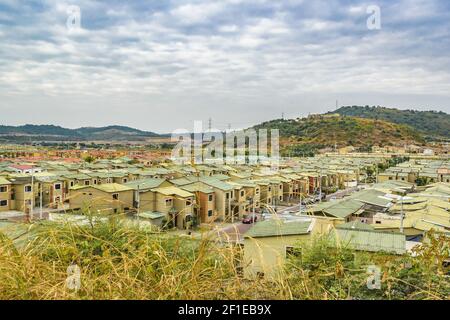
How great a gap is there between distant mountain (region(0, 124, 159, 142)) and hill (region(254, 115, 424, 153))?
21660mm

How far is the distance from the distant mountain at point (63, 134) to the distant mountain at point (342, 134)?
21.6 meters

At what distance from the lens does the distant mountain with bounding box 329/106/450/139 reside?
7138 cm

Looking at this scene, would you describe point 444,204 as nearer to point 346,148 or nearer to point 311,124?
point 346,148

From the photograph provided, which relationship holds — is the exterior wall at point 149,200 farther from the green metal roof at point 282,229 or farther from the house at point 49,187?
the green metal roof at point 282,229

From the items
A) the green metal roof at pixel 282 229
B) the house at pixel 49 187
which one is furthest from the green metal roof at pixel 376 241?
the house at pixel 49 187

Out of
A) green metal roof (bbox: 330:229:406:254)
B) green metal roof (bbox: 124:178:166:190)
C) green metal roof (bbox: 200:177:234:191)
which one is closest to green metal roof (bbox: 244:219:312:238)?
green metal roof (bbox: 330:229:406:254)

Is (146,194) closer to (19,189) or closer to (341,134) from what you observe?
(19,189)

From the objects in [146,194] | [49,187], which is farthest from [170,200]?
[49,187]

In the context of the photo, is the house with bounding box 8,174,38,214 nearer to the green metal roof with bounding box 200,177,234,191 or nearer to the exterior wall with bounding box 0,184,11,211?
the exterior wall with bounding box 0,184,11,211

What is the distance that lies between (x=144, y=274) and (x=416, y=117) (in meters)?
86.1

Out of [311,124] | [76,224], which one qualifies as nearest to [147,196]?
[76,224]

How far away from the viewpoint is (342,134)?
170 feet

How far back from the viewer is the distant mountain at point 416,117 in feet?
234
